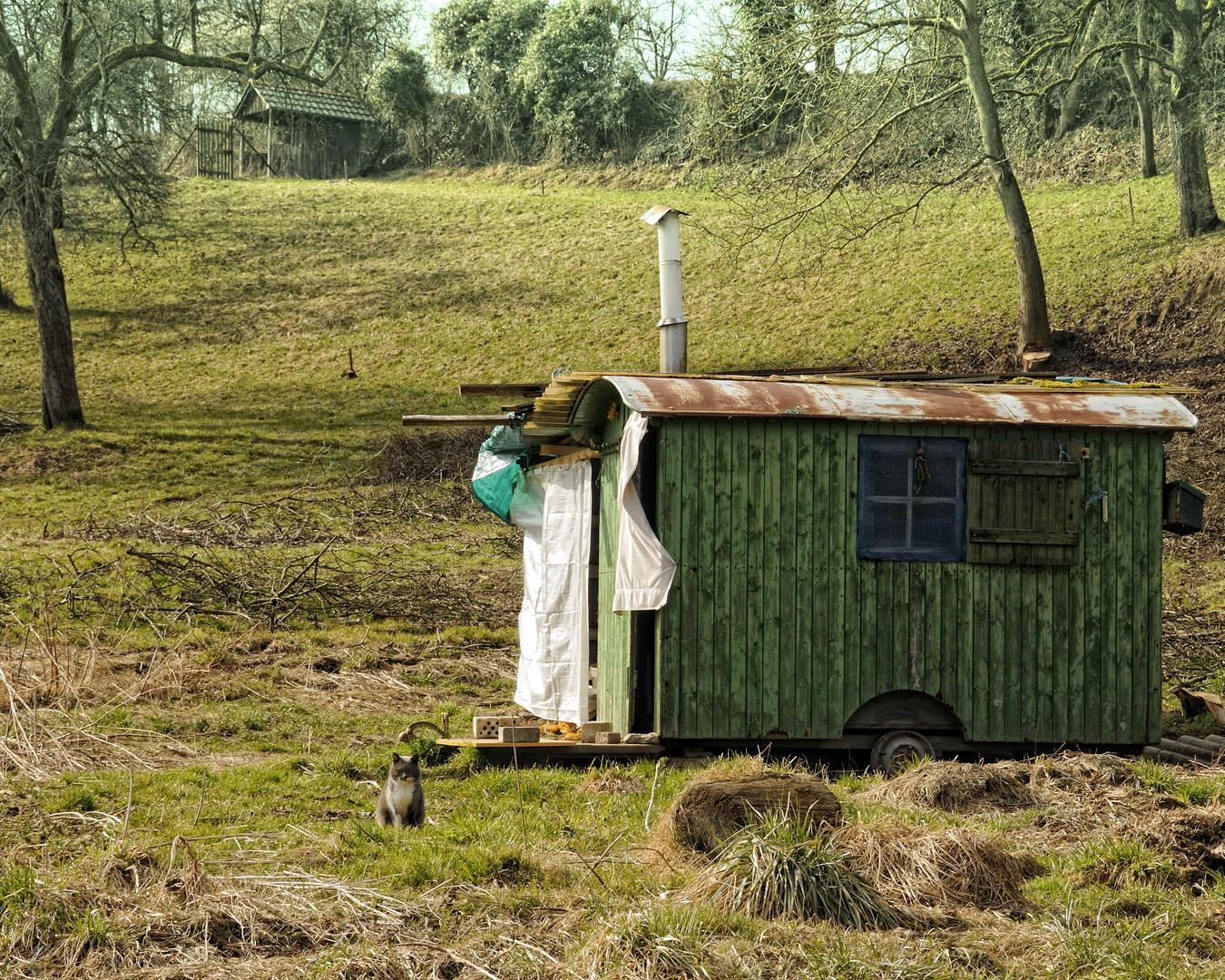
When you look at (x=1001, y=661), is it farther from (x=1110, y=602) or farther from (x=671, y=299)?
(x=671, y=299)

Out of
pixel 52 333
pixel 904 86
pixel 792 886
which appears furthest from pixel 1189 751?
pixel 52 333

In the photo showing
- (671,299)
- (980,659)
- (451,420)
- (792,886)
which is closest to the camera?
(792,886)

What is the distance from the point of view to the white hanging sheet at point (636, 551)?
870 cm

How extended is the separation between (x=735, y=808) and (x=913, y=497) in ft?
12.4

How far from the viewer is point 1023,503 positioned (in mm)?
9234

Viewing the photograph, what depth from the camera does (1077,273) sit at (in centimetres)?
2488

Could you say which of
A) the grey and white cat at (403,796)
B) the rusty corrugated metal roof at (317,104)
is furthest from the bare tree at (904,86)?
the rusty corrugated metal roof at (317,104)

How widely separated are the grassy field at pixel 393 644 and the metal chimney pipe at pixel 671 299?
12.6 feet

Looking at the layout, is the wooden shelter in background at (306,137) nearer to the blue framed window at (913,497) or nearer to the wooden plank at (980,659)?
the blue framed window at (913,497)

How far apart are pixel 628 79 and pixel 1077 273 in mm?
26662

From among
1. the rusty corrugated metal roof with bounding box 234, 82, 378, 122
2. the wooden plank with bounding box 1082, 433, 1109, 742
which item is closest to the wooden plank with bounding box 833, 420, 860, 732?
the wooden plank with bounding box 1082, 433, 1109, 742

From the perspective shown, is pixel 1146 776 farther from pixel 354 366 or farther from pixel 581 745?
pixel 354 366

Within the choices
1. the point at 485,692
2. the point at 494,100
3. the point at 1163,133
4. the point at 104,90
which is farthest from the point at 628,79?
the point at 485,692

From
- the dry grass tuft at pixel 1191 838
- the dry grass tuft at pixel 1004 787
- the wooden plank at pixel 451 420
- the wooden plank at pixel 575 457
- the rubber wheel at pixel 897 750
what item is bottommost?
the rubber wheel at pixel 897 750
